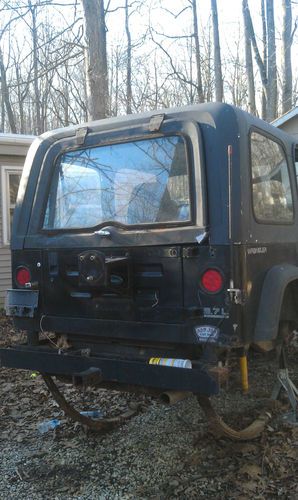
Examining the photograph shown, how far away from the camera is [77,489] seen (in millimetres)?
3260

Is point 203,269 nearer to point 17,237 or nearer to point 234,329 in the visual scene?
point 234,329

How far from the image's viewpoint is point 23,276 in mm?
3836

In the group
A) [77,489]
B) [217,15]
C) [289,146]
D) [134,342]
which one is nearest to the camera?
[77,489]

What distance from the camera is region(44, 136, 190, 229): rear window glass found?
11.0 ft

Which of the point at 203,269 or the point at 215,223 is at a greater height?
the point at 215,223

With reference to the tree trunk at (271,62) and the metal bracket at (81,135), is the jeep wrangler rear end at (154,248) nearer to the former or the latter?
the metal bracket at (81,135)

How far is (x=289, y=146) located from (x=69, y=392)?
10.5 feet

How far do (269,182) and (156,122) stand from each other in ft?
3.19

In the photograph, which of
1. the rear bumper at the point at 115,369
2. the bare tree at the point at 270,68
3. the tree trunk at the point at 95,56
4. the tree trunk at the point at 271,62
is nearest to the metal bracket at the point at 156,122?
the rear bumper at the point at 115,369

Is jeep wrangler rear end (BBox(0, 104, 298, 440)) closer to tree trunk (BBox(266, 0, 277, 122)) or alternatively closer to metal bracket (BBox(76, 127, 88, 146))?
metal bracket (BBox(76, 127, 88, 146))

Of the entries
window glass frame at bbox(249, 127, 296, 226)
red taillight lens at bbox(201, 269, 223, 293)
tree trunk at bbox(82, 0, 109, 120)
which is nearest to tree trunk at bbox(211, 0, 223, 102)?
tree trunk at bbox(82, 0, 109, 120)

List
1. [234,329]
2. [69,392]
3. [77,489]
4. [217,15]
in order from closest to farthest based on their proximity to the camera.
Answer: [234,329] → [77,489] → [69,392] → [217,15]

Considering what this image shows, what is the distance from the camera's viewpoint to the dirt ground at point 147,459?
3.22 metres

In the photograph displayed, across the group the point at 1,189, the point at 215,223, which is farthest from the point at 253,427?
the point at 1,189
